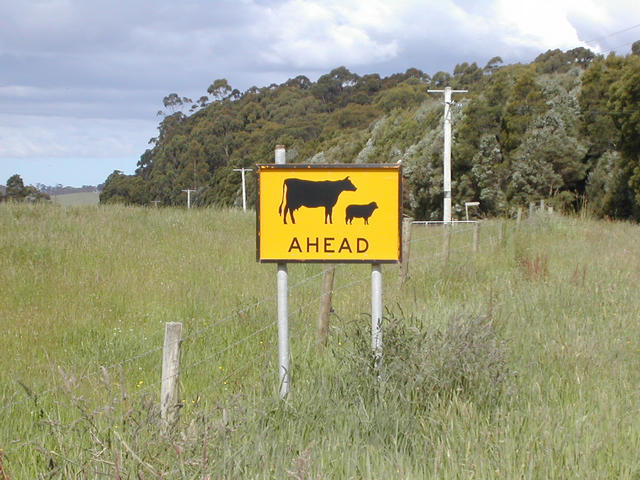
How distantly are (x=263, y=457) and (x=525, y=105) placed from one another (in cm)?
4194

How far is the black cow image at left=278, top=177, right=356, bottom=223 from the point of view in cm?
481

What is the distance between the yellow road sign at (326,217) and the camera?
483 cm

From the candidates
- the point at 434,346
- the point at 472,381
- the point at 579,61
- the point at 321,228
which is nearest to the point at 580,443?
the point at 472,381

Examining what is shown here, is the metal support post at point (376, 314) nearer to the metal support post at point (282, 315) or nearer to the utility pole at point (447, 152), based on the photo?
the metal support post at point (282, 315)

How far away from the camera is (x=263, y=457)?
3.46m

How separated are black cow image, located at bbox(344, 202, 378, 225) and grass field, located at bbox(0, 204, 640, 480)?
31.3 inches

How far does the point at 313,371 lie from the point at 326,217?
1.19 m

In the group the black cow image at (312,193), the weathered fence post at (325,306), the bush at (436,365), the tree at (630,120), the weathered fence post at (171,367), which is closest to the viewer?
the weathered fence post at (171,367)

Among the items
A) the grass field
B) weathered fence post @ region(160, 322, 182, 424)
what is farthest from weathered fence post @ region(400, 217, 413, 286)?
weathered fence post @ region(160, 322, 182, 424)

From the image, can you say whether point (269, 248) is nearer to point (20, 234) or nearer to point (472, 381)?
point (472, 381)

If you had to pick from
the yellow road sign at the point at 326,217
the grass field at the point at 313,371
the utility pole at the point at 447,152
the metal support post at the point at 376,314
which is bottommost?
the grass field at the point at 313,371

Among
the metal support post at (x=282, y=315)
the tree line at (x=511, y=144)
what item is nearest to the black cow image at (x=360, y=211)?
the metal support post at (x=282, y=315)

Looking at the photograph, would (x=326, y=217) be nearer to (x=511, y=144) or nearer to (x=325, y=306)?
(x=325, y=306)

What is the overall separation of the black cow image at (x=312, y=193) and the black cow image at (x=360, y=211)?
0.39 ft
